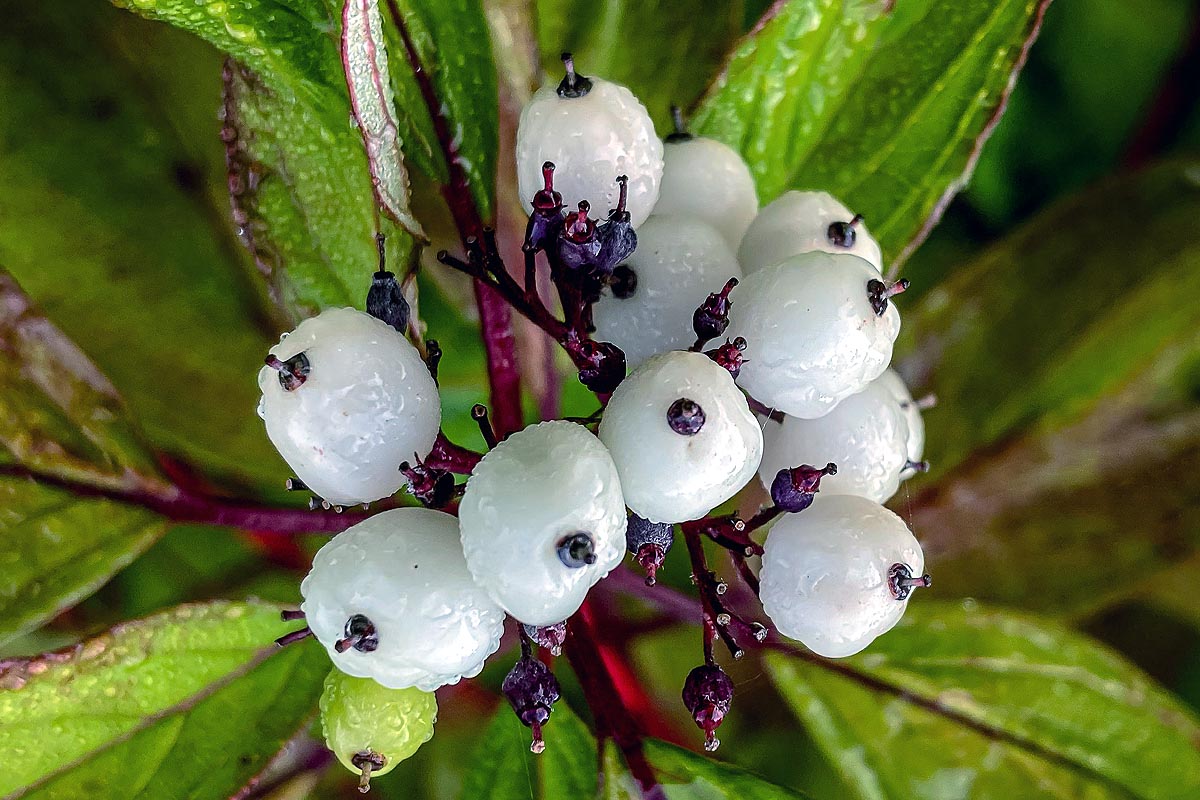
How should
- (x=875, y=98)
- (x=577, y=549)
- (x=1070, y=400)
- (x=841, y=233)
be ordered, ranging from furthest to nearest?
(x=1070, y=400) < (x=875, y=98) < (x=841, y=233) < (x=577, y=549)

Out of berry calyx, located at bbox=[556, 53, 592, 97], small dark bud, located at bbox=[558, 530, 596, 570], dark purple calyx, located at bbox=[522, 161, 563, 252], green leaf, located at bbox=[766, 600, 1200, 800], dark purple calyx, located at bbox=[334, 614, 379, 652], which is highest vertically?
berry calyx, located at bbox=[556, 53, 592, 97]

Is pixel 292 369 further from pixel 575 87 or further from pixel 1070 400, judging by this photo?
pixel 1070 400

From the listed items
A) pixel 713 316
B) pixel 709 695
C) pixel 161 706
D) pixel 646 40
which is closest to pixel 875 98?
pixel 646 40

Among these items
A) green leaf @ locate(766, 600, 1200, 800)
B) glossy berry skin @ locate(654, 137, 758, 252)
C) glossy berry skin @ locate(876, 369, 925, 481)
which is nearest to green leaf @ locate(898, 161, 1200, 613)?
green leaf @ locate(766, 600, 1200, 800)

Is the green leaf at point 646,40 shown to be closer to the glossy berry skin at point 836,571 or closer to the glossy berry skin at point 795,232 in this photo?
the glossy berry skin at point 795,232

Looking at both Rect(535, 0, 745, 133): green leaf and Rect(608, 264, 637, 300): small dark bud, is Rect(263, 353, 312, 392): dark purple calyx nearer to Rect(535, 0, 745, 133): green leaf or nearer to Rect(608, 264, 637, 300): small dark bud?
Rect(608, 264, 637, 300): small dark bud

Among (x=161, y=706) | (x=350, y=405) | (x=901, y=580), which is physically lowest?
(x=161, y=706)
